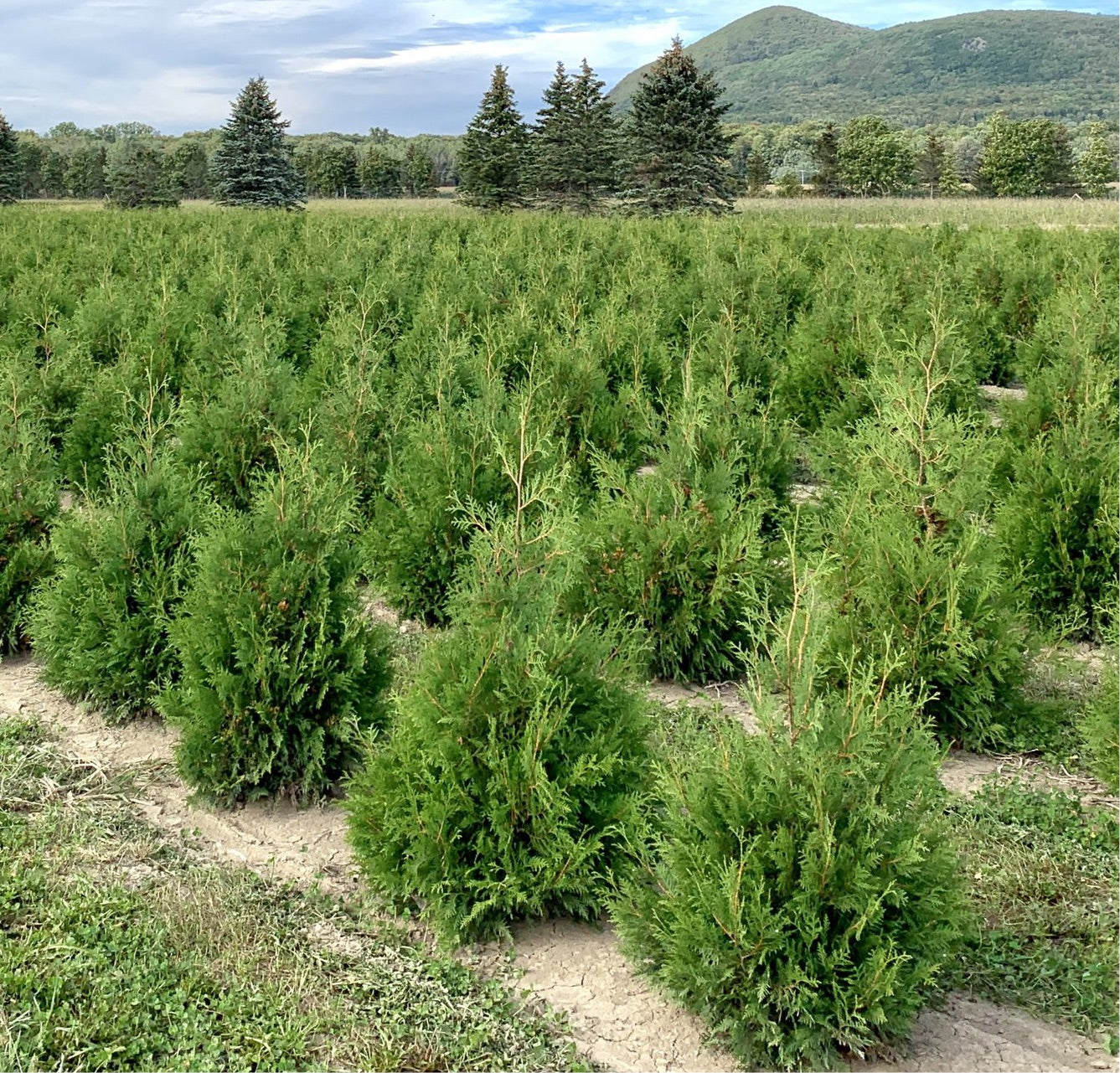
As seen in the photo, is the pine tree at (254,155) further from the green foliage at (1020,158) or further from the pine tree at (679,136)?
the green foliage at (1020,158)

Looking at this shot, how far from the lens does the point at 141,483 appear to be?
5.65 meters

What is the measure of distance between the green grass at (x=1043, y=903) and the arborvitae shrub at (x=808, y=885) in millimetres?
450

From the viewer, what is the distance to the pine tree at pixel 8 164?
5345 cm

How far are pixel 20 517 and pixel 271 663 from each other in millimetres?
3024

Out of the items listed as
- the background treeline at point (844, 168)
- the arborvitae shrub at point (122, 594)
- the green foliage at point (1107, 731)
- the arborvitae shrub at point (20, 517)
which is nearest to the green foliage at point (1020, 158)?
the background treeline at point (844, 168)

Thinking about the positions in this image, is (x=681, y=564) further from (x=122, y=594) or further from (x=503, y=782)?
(x=122, y=594)

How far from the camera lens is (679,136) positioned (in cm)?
4147

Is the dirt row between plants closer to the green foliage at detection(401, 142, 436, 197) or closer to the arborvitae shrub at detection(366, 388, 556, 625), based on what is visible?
the arborvitae shrub at detection(366, 388, 556, 625)

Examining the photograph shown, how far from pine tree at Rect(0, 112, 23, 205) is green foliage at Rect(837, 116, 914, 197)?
52.9 meters

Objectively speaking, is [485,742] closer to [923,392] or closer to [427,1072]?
[427,1072]

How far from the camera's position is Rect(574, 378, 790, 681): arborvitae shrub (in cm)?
594

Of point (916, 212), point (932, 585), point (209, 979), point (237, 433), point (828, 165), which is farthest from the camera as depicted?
point (828, 165)

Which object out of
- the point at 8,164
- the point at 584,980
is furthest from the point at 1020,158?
the point at 584,980

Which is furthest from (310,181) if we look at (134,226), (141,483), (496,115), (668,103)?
(141,483)
